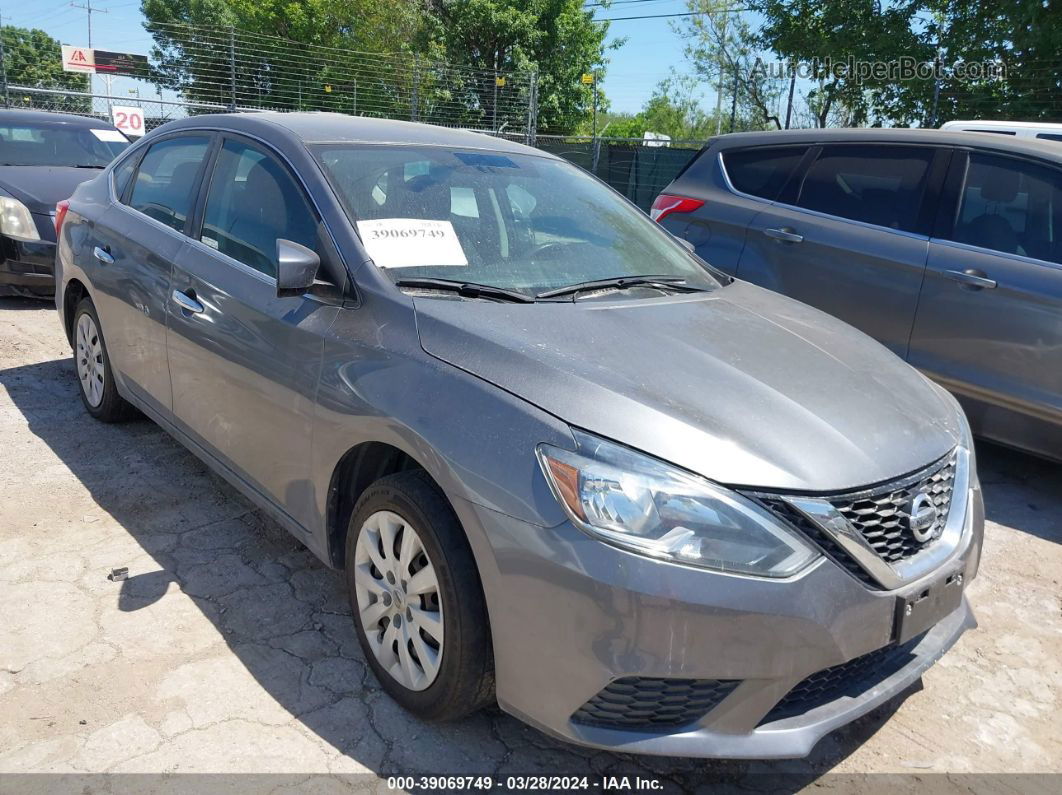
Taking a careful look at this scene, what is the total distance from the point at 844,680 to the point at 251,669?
175 centimetres

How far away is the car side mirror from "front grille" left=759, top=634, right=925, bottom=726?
1770 mm

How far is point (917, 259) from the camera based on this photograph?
4648mm

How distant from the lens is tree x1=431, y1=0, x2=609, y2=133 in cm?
2822

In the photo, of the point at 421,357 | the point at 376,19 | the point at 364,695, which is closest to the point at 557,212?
the point at 421,357

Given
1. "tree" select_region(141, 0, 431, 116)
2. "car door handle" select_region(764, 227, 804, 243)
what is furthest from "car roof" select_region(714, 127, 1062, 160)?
"tree" select_region(141, 0, 431, 116)

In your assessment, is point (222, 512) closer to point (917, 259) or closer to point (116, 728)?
point (116, 728)

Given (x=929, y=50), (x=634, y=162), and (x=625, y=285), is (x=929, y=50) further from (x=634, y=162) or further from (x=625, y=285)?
(x=625, y=285)

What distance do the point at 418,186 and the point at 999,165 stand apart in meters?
3.21

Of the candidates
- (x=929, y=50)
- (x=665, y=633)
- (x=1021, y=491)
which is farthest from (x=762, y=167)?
(x=929, y=50)

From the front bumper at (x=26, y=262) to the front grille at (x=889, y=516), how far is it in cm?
697

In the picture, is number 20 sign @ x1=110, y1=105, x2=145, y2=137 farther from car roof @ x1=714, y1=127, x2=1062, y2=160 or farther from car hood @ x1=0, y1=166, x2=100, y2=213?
car roof @ x1=714, y1=127, x2=1062, y2=160

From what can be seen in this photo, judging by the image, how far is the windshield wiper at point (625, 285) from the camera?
2.86 metres

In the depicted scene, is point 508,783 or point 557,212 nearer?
point 508,783

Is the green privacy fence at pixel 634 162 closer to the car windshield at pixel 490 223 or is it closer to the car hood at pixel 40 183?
the car hood at pixel 40 183
